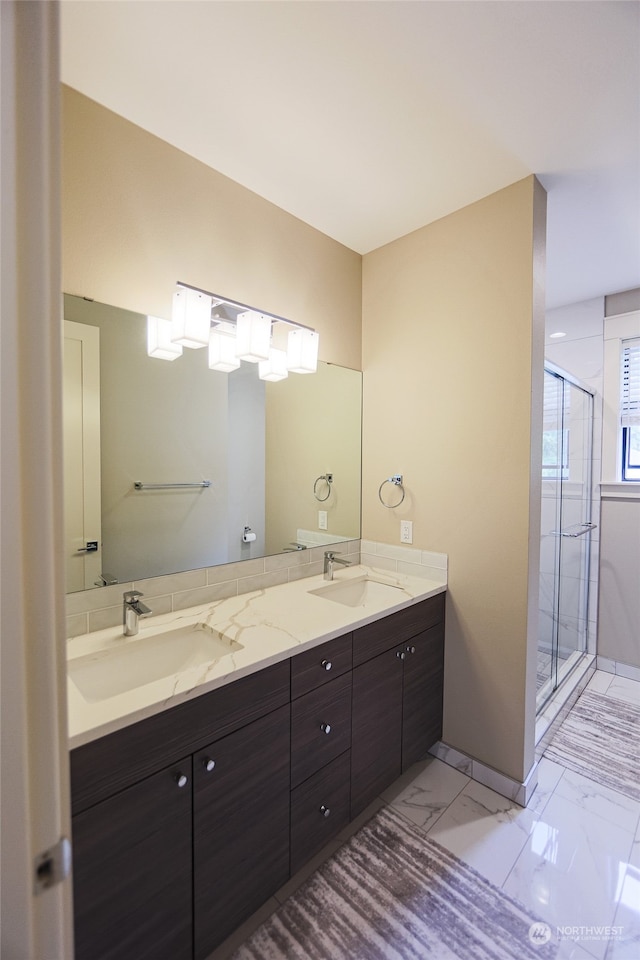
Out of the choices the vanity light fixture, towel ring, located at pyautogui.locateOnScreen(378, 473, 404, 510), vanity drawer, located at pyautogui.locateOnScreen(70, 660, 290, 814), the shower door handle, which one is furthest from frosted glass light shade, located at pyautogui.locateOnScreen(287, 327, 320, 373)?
the shower door handle

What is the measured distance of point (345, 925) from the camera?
131 centimetres

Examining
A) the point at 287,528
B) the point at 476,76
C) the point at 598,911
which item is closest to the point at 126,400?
the point at 287,528

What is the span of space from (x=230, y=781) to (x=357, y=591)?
1.08 metres

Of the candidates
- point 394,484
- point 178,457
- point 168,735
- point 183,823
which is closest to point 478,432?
point 394,484

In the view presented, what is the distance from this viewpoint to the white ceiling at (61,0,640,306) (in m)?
1.14

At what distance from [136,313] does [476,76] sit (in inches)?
52.1

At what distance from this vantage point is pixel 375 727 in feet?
5.39

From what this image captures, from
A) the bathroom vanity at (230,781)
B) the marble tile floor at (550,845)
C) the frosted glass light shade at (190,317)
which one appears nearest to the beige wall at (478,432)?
the marble tile floor at (550,845)

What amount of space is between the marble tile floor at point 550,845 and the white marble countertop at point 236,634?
85 centimetres

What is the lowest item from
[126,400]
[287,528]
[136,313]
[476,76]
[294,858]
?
[294,858]

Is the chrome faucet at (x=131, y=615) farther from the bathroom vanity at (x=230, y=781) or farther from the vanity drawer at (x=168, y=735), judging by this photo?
the vanity drawer at (x=168, y=735)

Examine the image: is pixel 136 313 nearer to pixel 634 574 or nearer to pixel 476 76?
pixel 476 76

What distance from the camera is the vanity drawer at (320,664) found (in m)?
1.32

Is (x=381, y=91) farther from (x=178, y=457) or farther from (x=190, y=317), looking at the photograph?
(x=178, y=457)
